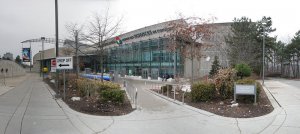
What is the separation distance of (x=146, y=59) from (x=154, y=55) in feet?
8.02

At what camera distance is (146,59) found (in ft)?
149

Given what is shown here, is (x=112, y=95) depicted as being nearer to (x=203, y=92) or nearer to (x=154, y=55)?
(x=203, y=92)

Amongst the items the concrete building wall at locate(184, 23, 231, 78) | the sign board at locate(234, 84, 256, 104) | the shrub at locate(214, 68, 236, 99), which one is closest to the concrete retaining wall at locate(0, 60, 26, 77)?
the concrete building wall at locate(184, 23, 231, 78)

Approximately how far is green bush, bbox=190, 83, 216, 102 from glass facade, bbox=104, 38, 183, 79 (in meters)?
23.9

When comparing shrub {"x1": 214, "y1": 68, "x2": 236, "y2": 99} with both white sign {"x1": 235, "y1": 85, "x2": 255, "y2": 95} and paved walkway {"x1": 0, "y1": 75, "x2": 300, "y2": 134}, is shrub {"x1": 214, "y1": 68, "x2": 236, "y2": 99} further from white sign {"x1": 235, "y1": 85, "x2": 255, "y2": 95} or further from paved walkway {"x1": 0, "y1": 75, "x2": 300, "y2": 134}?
paved walkway {"x1": 0, "y1": 75, "x2": 300, "y2": 134}

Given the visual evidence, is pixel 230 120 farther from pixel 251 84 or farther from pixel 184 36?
pixel 184 36

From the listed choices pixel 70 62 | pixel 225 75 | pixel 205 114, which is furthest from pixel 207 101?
pixel 70 62

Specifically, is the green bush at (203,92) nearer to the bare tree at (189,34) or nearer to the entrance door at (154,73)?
the bare tree at (189,34)

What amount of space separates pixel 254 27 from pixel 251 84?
3097cm

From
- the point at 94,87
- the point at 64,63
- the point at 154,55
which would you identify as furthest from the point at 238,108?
the point at 154,55

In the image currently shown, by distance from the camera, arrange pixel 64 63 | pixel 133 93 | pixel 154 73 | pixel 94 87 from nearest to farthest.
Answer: pixel 94 87 < pixel 133 93 < pixel 64 63 < pixel 154 73

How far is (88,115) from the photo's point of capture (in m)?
8.93

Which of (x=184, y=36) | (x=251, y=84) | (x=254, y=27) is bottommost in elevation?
(x=251, y=84)

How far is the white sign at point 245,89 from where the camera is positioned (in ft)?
32.8
